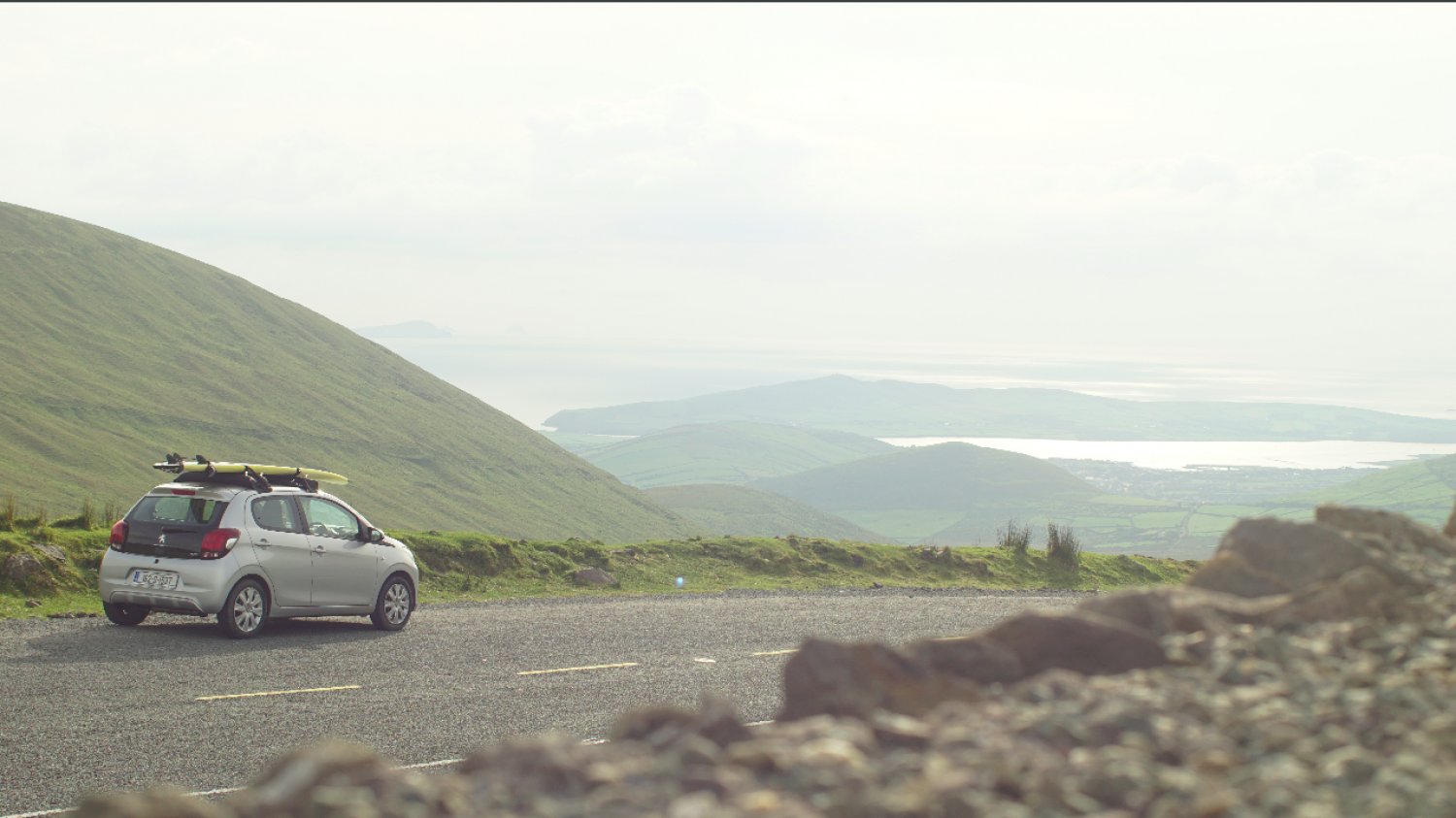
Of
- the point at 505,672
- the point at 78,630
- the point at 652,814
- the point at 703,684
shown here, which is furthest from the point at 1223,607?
the point at 78,630

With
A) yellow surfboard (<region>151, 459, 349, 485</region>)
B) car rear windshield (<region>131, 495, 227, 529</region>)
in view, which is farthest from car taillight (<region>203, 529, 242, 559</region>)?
yellow surfboard (<region>151, 459, 349, 485</region>)

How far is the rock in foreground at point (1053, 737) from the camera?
3.93 metres

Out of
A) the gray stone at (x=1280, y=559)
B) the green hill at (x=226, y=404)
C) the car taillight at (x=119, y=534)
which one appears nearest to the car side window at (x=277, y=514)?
the car taillight at (x=119, y=534)

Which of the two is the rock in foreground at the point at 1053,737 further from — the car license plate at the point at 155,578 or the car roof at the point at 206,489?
the car roof at the point at 206,489

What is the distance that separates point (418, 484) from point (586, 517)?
18963 mm

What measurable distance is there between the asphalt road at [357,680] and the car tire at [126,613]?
248 millimetres

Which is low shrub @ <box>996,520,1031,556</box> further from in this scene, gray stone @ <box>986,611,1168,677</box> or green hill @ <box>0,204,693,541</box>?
green hill @ <box>0,204,693,541</box>

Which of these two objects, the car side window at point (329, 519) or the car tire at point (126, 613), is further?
the car side window at point (329, 519)

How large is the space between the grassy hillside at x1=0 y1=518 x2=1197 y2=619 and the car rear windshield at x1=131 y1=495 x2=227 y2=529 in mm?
2460

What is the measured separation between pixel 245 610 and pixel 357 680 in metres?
3.74

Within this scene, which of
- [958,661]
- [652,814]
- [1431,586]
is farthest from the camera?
[1431,586]

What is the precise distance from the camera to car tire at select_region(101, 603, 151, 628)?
58.3 ft

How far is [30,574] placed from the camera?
66.0ft

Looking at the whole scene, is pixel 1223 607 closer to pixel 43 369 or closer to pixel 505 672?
pixel 505 672
